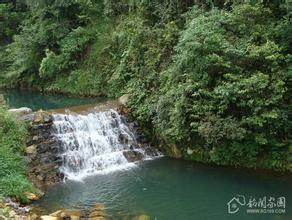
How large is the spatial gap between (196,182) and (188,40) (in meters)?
3.77

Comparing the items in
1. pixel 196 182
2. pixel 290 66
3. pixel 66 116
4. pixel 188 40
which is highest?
pixel 188 40

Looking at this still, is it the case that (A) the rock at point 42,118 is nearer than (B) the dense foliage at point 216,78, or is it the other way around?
(B) the dense foliage at point 216,78

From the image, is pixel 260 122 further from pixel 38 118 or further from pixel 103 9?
pixel 103 9

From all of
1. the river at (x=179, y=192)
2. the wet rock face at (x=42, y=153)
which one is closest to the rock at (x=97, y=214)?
the river at (x=179, y=192)

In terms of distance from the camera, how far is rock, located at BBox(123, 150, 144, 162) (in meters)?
12.6

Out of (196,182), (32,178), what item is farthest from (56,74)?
(196,182)

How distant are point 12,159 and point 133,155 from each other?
369cm

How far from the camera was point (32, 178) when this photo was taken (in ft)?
35.5

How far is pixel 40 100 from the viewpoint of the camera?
67.1ft

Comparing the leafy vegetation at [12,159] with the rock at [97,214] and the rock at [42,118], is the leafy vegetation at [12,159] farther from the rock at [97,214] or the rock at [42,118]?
the rock at [97,214]

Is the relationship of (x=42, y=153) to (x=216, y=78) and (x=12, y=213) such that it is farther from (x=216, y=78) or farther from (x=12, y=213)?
(x=216, y=78)

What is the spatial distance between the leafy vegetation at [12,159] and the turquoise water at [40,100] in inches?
250

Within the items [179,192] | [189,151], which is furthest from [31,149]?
[189,151]

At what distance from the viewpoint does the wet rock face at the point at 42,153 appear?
11.1 m
